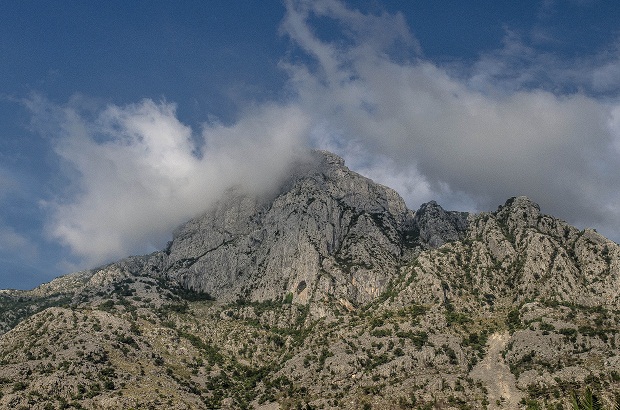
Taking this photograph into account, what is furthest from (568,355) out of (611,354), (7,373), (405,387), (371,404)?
(7,373)

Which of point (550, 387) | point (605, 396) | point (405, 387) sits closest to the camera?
point (605, 396)

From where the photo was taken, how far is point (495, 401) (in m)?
182

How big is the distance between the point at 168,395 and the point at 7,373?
2212 inches

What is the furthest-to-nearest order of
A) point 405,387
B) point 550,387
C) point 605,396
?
point 405,387, point 550,387, point 605,396

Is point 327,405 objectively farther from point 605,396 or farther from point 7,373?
point 7,373

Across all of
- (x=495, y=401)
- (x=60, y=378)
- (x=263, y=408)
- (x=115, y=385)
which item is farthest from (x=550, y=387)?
(x=60, y=378)

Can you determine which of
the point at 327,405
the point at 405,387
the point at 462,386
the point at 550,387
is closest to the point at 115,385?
the point at 327,405

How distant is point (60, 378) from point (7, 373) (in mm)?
19482

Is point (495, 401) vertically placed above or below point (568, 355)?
below

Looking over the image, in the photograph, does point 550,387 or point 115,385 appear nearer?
point 550,387

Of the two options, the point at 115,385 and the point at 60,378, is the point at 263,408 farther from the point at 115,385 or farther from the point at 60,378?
the point at 60,378

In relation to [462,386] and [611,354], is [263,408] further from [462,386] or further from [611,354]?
[611,354]

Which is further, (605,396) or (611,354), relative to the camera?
(611,354)

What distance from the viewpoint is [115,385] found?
196000mm
